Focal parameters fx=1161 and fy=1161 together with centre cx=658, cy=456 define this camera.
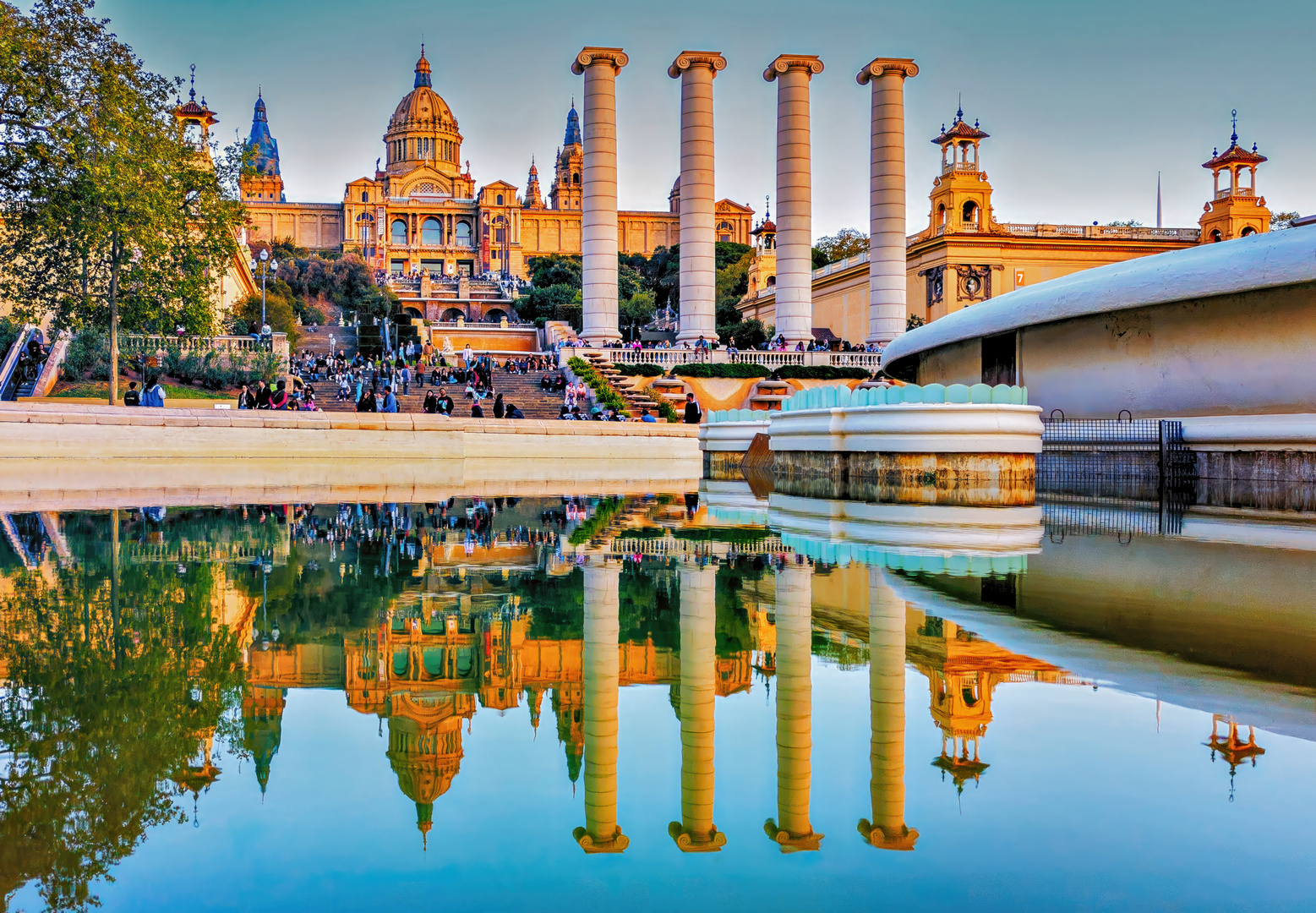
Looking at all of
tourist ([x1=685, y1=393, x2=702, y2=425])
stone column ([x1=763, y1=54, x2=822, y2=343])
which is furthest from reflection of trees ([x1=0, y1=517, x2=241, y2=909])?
stone column ([x1=763, y1=54, x2=822, y2=343])

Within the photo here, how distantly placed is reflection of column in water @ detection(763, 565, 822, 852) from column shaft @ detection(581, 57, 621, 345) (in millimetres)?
33716

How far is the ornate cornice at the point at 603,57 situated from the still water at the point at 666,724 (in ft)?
111

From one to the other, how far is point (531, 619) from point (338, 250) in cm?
11677

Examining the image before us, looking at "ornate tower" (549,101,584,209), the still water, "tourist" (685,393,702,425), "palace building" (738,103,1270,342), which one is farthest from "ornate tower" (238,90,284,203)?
the still water

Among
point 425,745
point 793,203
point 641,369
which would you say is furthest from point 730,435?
point 425,745

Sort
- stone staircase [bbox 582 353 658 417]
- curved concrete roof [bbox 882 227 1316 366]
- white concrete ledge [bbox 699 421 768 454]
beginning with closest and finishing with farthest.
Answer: curved concrete roof [bbox 882 227 1316 366] < white concrete ledge [bbox 699 421 768 454] < stone staircase [bbox 582 353 658 417]

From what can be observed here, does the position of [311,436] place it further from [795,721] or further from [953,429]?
[795,721]

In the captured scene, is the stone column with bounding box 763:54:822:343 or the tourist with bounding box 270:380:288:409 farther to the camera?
the stone column with bounding box 763:54:822:343

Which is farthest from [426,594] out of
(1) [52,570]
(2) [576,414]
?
(2) [576,414]

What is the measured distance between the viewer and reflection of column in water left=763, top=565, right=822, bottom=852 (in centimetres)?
310

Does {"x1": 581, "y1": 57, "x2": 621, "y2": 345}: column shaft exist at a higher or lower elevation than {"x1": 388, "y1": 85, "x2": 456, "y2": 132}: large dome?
lower

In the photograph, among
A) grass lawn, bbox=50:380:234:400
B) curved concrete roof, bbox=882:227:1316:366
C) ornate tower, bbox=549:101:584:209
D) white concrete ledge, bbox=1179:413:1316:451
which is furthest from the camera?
ornate tower, bbox=549:101:584:209

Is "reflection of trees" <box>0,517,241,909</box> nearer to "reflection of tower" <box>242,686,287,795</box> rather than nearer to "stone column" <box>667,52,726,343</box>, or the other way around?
"reflection of tower" <box>242,686,287,795</box>

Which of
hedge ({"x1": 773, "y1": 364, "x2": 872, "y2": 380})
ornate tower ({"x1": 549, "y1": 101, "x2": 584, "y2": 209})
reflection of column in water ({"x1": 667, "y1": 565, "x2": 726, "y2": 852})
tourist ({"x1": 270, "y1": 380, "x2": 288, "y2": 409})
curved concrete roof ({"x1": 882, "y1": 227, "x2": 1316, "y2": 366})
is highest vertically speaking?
ornate tower ({"x1": 549, "y1": 101, "x2": 584, "y2": 209})
